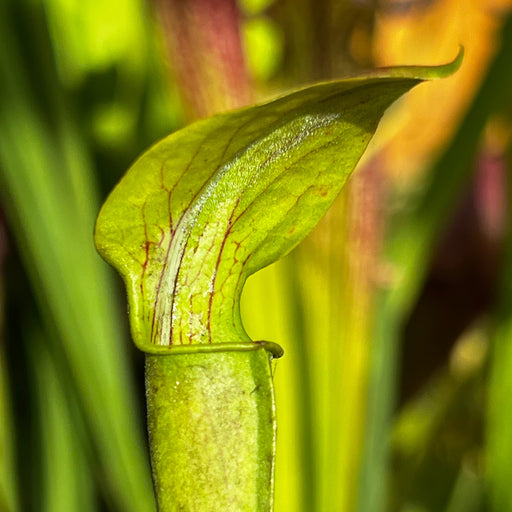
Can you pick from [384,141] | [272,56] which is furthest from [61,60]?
[384,141]

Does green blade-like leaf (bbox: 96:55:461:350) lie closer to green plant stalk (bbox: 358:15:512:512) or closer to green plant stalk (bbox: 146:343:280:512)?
green plant stalk (bbox: 146:343:280:512)

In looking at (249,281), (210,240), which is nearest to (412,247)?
(249,281)

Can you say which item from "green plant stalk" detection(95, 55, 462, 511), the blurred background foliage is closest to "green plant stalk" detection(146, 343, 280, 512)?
"green plant stalk" detection(95, 55, 462, 511)

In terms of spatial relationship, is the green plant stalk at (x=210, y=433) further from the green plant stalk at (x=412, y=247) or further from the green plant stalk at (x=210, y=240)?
the green plant stalk at (x=412, y=247)

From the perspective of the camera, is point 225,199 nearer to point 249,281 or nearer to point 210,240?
point 210,240

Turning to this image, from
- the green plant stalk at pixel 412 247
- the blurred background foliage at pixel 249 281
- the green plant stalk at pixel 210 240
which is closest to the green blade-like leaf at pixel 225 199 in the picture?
the green plant stalk at pixel 210 240

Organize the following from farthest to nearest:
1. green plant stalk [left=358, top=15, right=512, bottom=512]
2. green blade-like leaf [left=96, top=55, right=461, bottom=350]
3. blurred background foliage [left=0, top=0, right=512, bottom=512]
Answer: green plant stalk [left=358, top=15, right=512, bottom=512], blurred background foliage [left=0, top=0, right=512, bottom=512], green blade-like leaf [left=96, top=55, right=461, bottom=350]
